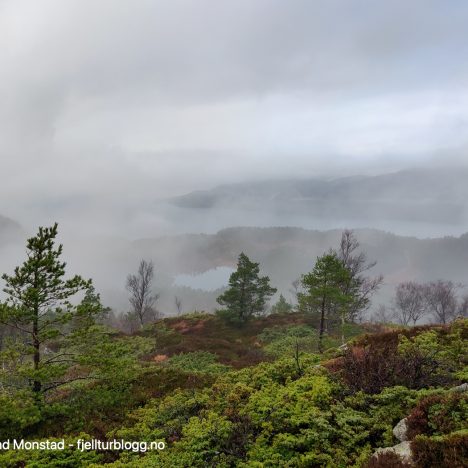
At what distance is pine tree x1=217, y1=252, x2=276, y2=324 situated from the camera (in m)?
42.1

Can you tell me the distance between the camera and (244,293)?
4247cm

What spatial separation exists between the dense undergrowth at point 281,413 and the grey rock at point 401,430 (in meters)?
0.14

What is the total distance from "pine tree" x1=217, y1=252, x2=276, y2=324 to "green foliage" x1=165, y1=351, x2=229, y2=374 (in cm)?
1400

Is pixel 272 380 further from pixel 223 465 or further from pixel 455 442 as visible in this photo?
pixel 455 442

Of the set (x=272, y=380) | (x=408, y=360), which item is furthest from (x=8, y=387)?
(x=408, y=360)

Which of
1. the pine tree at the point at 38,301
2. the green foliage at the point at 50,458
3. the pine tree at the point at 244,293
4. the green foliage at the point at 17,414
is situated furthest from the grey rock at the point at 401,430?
the pine tree at the point at 244,293

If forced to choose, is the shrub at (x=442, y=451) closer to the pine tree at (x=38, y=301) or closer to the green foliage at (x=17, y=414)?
the pine tree at (x=38, y=301)

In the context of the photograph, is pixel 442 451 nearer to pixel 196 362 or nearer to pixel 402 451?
pixel 402 451

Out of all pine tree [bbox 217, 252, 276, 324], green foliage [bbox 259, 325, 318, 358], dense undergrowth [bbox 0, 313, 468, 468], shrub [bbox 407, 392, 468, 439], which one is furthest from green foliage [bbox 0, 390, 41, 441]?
pine tree [bbox 217, 252, 276, 324]

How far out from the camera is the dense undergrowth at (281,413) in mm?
7480

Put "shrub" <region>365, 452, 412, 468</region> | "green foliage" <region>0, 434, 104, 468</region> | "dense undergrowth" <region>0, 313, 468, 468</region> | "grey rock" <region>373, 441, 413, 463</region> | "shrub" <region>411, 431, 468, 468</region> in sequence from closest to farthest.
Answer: "shrub" <region>411, 431, 468, 468</region>
"shrub" <region>365, 452, 412, 468</region>
"grey rock" <region>373, 441, 413, 463</region>
"dense undergrowth" <region>0, 313, 468, 468</region>
"green foliage" <region>0, 434, 104, 468</region>

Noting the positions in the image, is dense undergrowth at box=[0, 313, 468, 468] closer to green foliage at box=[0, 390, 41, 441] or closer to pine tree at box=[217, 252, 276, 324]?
green foliage at box=[0, 390, 41, 441]

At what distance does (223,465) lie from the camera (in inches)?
307

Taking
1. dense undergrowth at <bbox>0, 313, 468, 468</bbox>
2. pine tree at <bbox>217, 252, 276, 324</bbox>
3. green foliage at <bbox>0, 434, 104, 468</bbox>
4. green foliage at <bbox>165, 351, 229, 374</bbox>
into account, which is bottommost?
green foliage at <bbox>165, 351, 229, 374</bbox>
